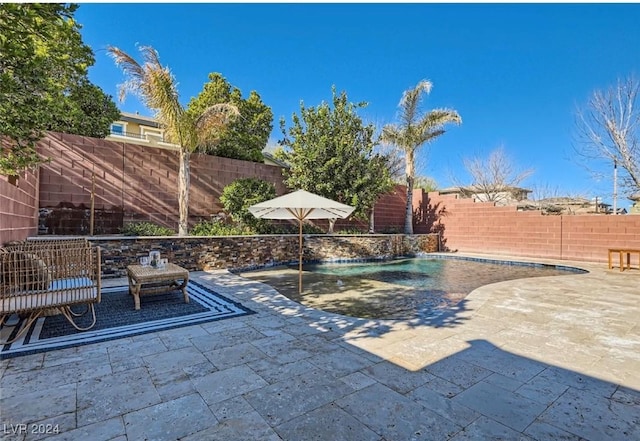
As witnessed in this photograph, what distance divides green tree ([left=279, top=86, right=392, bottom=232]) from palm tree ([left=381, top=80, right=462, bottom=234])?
2170 millimetres

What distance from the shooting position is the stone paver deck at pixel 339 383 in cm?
230

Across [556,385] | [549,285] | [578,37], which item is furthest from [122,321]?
[578,37]

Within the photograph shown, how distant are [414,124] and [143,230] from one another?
11.5m

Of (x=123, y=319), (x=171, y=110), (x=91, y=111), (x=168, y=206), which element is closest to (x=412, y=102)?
(x=171, y=110)

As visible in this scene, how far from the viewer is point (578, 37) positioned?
35.8ft

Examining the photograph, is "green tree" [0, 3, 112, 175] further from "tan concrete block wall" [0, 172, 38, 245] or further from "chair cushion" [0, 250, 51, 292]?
"tan concrete block wall" [0, 172, 38, 245]

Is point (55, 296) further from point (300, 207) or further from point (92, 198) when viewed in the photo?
point (92, 198)

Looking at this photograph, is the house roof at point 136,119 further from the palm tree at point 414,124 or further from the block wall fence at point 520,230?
the block wall fence at point 520,230

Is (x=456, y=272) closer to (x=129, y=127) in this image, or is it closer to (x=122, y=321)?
(x=122, y=321)

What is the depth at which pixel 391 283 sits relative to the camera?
8305mm

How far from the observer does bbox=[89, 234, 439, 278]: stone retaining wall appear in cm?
780

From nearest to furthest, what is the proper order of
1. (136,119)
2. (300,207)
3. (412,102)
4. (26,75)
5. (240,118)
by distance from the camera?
(26,75) → (300,207) → (412,102) → (240,118) → (136,119)

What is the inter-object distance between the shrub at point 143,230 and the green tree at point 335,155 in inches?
194

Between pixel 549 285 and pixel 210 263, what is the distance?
28.4ft
